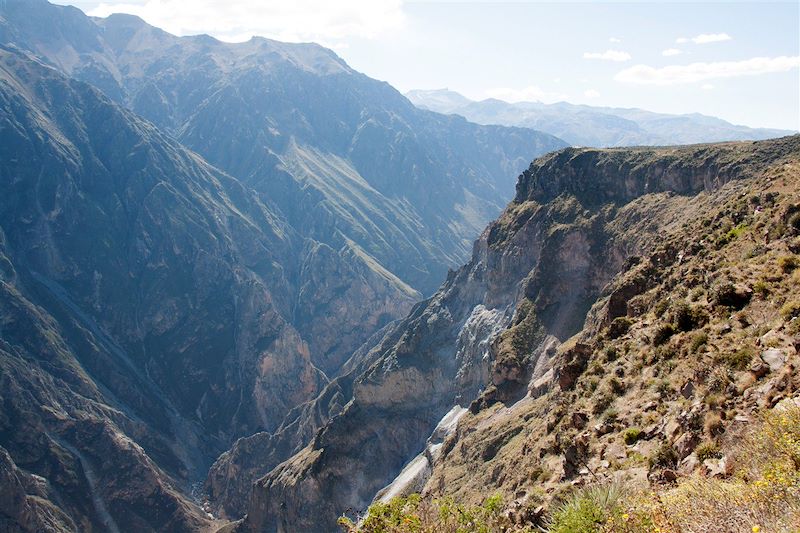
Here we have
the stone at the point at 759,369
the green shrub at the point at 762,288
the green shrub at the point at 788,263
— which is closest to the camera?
the stone at the point at 759,369

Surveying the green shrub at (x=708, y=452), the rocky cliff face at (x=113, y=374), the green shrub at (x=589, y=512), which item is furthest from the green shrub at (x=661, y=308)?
the rocky cliff face at (x=113, y=374)

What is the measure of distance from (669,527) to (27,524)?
111 meters

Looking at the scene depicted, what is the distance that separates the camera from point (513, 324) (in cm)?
7481

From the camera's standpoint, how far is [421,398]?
93938 millimetres

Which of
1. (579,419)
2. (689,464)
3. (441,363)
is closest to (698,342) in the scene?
(579,419)

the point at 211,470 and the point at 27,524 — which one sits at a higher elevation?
the point at 27,524

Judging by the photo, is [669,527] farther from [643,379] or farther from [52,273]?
[52,273]

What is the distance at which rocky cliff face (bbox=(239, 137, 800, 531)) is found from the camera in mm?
55688

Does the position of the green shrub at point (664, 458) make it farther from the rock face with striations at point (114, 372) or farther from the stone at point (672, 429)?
the rock face with striations at point (114, 372)

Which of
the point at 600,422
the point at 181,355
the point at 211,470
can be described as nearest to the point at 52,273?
the point at 181,355

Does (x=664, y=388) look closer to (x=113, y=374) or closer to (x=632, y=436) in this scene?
(x=632, y=436)

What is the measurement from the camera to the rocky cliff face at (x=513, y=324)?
55.7m

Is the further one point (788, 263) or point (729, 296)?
point (729, 296)

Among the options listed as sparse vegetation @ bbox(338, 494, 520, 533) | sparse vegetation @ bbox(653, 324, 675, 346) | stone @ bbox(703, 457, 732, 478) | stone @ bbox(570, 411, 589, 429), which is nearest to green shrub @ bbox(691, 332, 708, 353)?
sparse vegetation @ bbox(653, 324, 675, 346)
